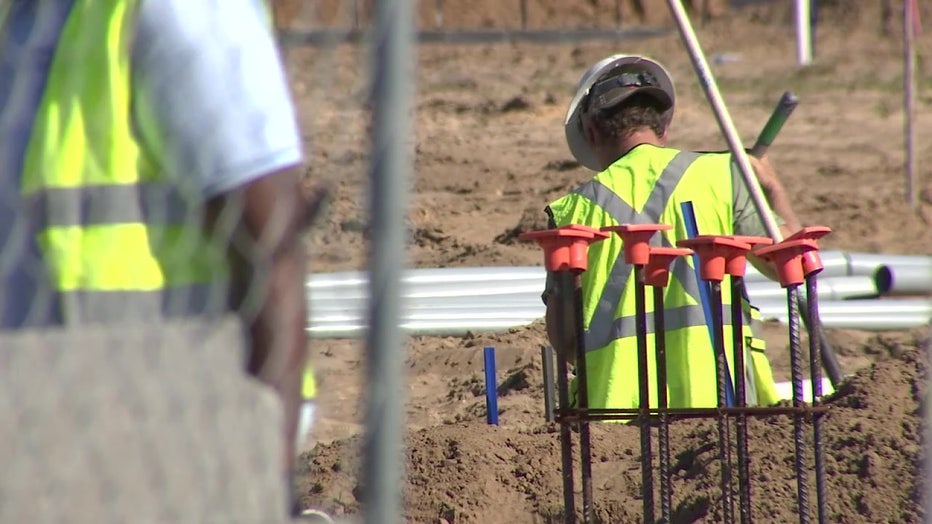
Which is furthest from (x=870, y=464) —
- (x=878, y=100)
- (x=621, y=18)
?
(x=621, y=18)

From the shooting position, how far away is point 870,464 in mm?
4633

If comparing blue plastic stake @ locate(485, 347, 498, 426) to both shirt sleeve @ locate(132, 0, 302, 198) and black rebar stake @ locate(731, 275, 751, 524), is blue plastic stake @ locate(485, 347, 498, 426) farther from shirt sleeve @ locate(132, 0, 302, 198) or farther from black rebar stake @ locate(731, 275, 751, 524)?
shirt sleeve @ locate(132, 0, 302, 198)

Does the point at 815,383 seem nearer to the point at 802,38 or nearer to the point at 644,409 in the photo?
the point at 644,409

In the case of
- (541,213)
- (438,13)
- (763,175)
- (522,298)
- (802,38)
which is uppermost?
(438,13)

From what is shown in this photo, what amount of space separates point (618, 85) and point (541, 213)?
4.99 m

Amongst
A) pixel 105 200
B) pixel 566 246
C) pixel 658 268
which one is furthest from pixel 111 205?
pixel 658 268

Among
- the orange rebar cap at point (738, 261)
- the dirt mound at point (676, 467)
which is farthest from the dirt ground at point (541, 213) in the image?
the orange rebar cap at point (738, 261)

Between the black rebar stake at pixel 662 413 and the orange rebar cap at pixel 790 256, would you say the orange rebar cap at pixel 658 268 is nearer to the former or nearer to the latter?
the black rebar stake at pixel 662 413

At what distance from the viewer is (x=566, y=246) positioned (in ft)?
13.4

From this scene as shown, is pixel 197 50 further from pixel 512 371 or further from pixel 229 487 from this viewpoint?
pixel 512 371

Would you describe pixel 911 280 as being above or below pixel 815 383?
above

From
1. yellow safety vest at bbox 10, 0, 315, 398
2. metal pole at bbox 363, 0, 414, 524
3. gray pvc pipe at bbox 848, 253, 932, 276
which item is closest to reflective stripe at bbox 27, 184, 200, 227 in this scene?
yellow safety vest at bbox 10, 0, 315, 398

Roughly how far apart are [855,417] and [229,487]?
10.6 feet

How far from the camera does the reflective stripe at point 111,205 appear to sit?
215cm
